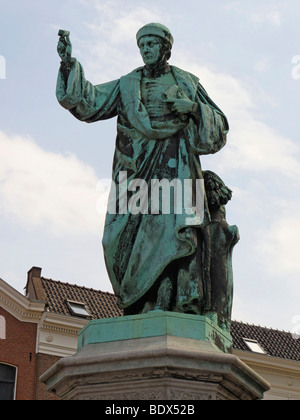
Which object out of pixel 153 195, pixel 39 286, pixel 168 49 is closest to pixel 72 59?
pixel 168 49

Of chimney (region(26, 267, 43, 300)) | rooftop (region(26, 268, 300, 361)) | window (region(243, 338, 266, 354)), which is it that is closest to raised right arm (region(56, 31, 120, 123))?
rooftop (region(26, 268, 300, 361))

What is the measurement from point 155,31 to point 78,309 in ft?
72.3

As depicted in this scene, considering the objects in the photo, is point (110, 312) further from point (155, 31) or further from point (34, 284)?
point (155, 31)

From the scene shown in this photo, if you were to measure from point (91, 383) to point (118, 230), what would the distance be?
1520 mm

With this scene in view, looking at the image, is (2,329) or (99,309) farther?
(99,309)

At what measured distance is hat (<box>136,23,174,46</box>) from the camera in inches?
332

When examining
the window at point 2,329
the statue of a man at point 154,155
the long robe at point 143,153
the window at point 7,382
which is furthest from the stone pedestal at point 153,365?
the window at point 2,329

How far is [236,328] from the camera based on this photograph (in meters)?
33.5

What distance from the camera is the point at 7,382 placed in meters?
27.4

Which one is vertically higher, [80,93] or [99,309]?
[99,309]

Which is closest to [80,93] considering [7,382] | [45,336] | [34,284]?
[7,382]

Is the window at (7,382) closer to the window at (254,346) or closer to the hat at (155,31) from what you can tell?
the window at (254,346)

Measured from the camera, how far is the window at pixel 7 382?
26.9m
